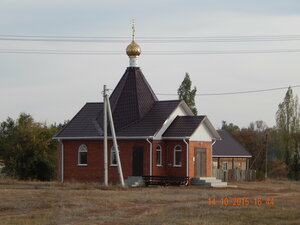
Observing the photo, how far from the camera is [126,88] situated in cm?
4178

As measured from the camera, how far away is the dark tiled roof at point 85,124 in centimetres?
4112

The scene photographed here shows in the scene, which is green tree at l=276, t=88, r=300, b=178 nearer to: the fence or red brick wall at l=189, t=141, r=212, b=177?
the fence

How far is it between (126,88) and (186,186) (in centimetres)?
794

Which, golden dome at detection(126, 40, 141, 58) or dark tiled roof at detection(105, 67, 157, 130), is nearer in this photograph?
dark tiled roof at detection(105, 67, 157, 130)

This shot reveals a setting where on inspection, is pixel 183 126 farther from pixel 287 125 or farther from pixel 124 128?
pixel 287 125

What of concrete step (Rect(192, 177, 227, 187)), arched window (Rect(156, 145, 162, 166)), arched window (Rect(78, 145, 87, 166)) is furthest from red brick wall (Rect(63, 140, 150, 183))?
concrete step (Rect(192, 177, 227, 187))

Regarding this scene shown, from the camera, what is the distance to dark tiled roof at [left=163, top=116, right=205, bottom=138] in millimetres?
38938

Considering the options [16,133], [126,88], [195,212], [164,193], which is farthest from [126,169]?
[195,212]

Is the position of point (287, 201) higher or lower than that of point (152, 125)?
lower

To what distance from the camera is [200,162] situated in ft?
132

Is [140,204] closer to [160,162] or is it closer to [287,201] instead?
[287,201]

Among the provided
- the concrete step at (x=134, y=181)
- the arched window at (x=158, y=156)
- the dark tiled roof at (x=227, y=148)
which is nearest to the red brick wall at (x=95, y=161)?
the concrete step at (x=134, y=181)

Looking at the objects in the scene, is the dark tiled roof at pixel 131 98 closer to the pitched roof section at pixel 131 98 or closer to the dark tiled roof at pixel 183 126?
the pitched roof section at pixel 131 98

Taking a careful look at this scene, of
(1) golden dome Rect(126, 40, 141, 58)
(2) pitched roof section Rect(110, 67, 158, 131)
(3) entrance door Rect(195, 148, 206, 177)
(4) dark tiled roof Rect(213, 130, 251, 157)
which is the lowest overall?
(3) entrance door Rect(195, 148, 206, 177)
